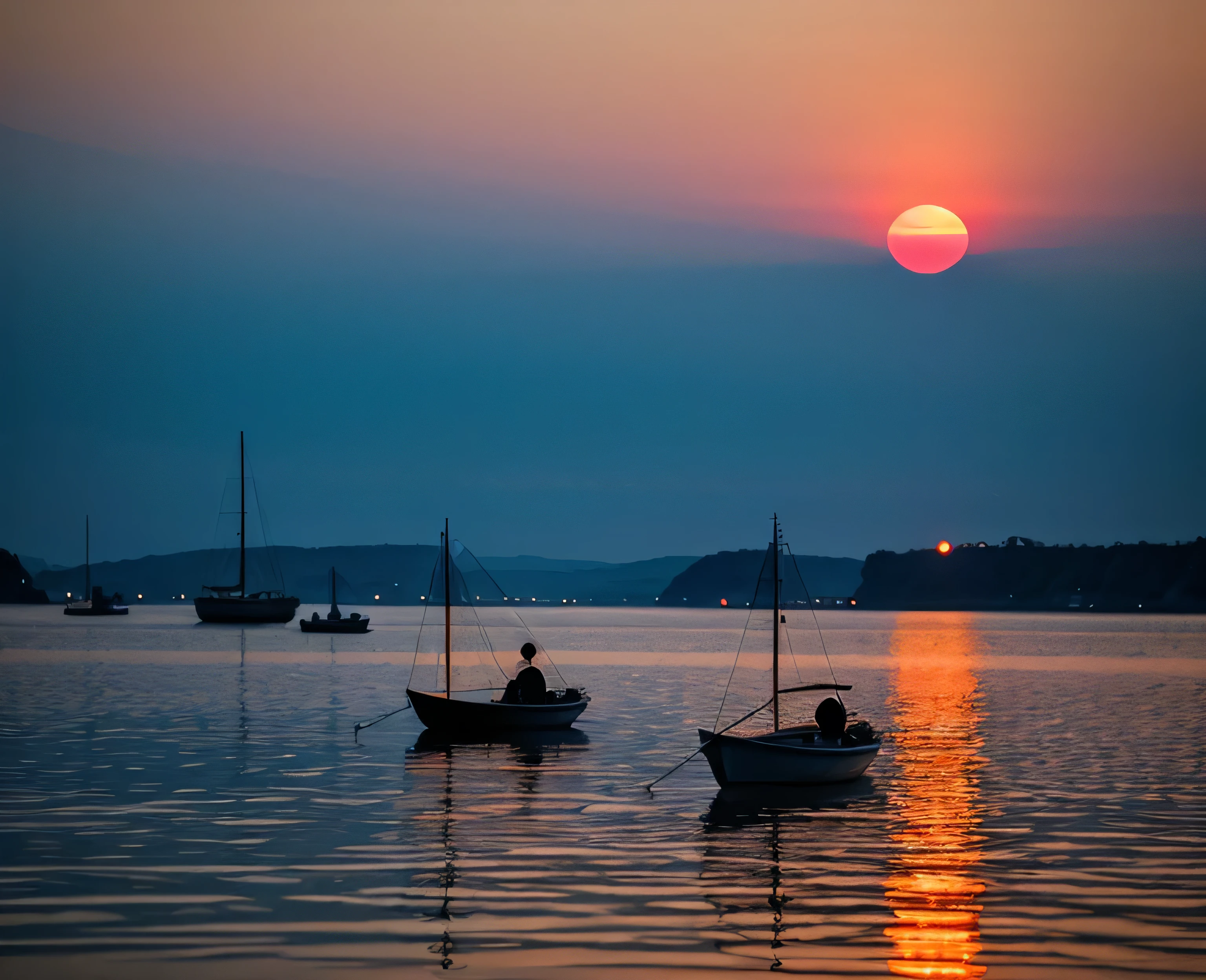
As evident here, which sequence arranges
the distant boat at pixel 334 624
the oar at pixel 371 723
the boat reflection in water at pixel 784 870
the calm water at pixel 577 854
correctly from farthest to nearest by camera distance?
the distant boat at pixel 334 624 < the oar at pixel 371 723 < the boat reflection in water at pixel 784 870 < the calm water at pixel 577 854

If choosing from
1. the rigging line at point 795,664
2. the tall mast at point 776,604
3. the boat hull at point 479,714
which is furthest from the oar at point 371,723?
the rigging line at point 795,664

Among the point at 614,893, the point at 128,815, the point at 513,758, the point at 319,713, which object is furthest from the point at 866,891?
the point at 319,713

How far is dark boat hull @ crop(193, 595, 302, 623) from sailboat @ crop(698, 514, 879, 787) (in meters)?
145

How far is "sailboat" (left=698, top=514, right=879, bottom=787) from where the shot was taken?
98.3 feet

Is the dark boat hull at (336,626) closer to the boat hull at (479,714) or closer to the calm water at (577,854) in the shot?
the calm water at (577,854)

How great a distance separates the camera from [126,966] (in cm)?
1504

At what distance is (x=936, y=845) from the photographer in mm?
23688

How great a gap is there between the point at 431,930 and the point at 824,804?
14.3 m

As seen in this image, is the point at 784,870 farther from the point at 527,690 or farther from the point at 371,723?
the point at 371,723

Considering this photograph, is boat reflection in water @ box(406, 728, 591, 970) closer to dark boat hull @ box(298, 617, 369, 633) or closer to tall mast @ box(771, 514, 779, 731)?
tall mast @ box(771, 514, 779, 731)

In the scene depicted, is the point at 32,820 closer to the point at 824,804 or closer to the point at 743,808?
the point at 743,808

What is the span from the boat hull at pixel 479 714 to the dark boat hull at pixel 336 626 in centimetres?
11938

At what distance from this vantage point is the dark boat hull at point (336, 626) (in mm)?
160625

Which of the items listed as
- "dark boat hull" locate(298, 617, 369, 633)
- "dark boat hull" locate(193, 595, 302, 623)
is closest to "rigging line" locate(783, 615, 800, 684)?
"dark boat hull" locate(298, 617, 369, 633)
